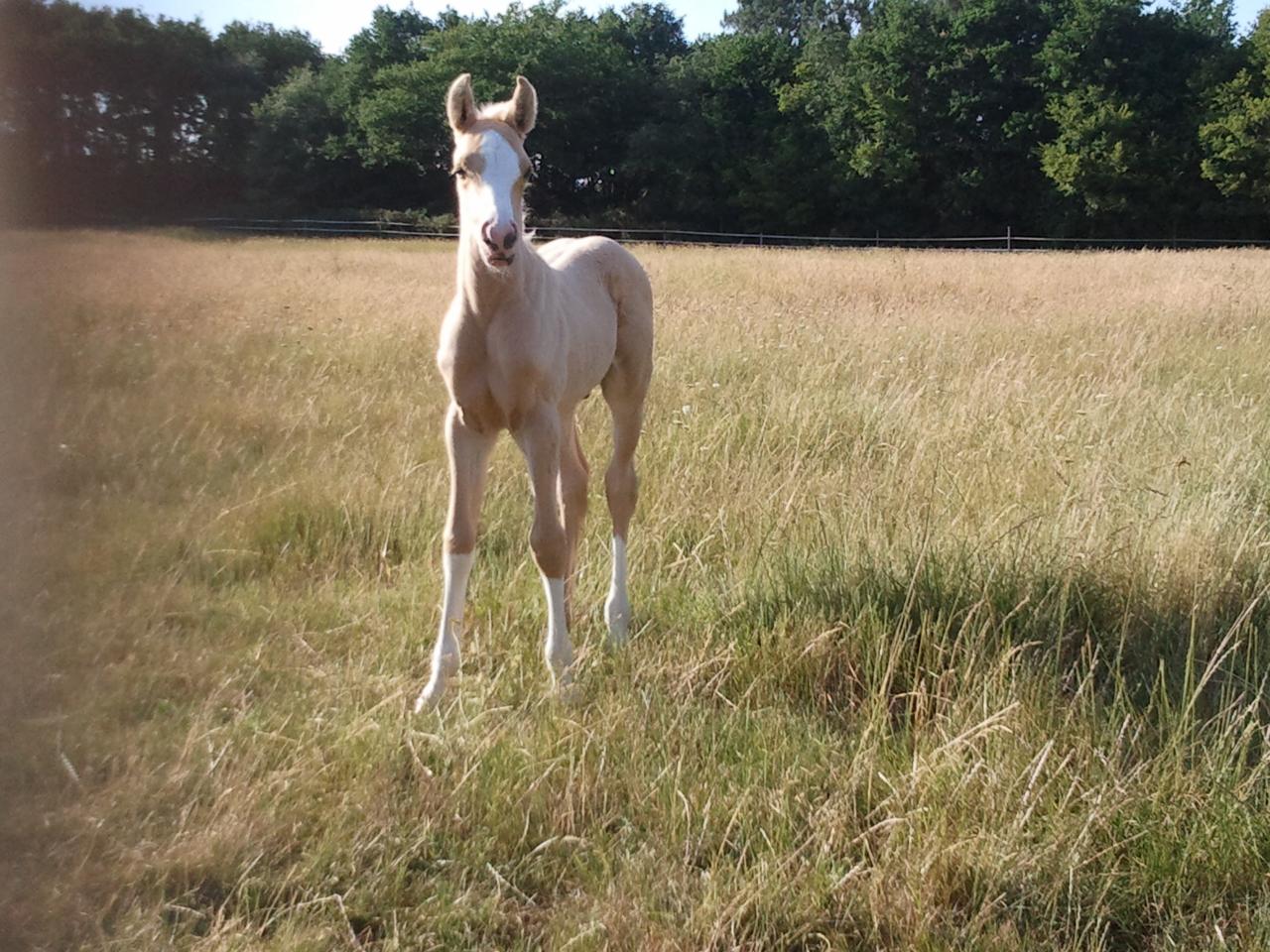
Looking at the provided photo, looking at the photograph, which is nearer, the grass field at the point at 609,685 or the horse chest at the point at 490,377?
the grass field at the point at 609,685

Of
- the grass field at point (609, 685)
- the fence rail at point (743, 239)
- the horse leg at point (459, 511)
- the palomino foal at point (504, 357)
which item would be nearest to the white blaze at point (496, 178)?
the palomino foal at point (504, 357)

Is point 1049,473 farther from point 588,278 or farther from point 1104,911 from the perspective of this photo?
point 1104,911

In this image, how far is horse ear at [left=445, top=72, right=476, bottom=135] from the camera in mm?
3039

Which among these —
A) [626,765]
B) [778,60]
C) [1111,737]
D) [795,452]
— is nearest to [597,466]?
[795,452]

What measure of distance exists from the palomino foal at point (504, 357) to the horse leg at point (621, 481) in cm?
1

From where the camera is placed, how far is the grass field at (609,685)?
164cm

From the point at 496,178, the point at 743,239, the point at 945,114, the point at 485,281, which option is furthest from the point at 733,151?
the point at 496,178

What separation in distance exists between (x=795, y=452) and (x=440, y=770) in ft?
9.37

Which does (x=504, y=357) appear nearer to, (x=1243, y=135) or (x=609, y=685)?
(x=609, y=685)

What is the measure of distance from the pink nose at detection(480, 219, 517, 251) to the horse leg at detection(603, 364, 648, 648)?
1.43 m

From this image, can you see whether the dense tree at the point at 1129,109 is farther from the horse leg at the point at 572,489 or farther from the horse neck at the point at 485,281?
the horse neck at the point at 485,281

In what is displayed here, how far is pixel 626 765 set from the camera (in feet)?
8.70

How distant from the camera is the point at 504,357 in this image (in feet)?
10.2

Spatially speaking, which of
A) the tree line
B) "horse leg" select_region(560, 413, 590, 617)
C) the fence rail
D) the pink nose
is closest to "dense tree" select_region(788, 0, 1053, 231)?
the tree line
